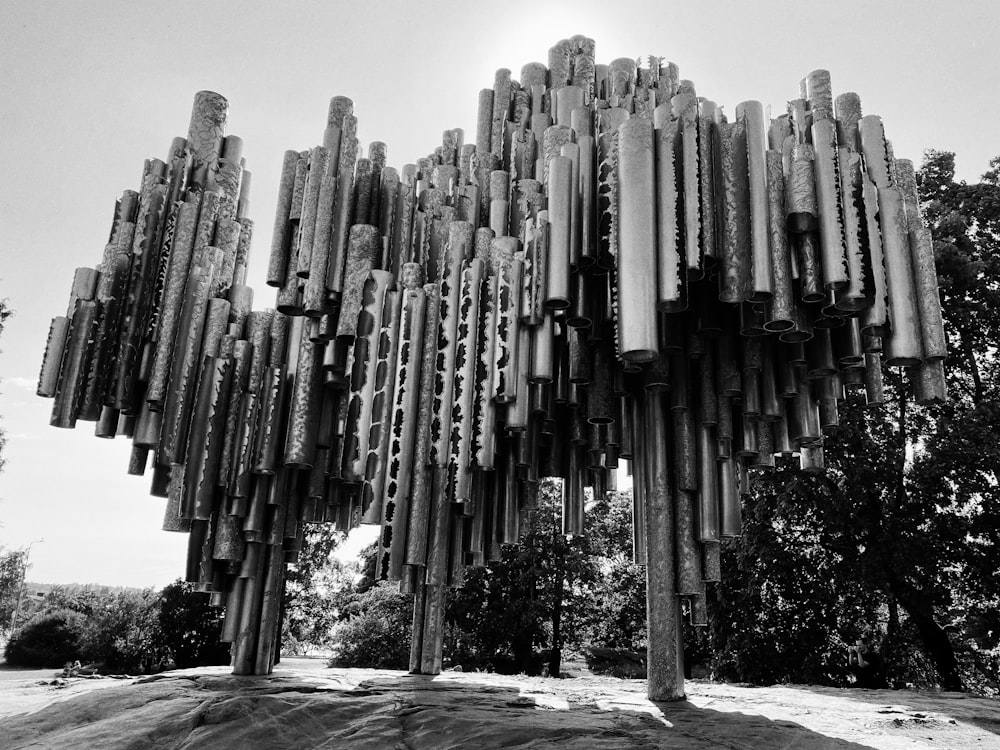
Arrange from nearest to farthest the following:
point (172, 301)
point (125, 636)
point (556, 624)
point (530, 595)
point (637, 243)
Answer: point (637, 243), point (172, 301), point (125, 636), point (556, 624), point (530, 595)

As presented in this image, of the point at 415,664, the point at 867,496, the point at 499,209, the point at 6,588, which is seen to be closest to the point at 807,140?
the point at 499,209

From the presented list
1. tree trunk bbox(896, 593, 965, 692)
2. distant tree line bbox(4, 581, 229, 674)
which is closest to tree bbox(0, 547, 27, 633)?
distant tree line bbox(4, 581, 229, 674)

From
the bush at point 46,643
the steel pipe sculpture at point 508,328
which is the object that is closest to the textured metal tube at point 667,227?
the steel pipe sculpture at point 508,328

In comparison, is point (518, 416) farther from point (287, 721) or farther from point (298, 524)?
point (298, 524)

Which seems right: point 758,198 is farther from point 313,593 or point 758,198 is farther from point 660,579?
point 313,593

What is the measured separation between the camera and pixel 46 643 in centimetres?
2280

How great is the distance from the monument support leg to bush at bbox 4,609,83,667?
66.7 feet

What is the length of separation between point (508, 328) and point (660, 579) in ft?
8.71

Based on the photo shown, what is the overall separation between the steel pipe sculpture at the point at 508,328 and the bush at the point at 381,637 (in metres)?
15.7

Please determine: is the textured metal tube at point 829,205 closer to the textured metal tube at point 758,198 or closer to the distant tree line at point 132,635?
the textured metal tube at point 758,198

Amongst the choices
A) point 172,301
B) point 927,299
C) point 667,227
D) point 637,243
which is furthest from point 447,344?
point 927,299

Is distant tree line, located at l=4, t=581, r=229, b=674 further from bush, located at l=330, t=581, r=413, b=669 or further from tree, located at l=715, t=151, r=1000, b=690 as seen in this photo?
tree, located at l=715, t=151, r=1000, b=690

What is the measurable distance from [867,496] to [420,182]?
1337 cm

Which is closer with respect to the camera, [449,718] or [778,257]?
[449,718]
